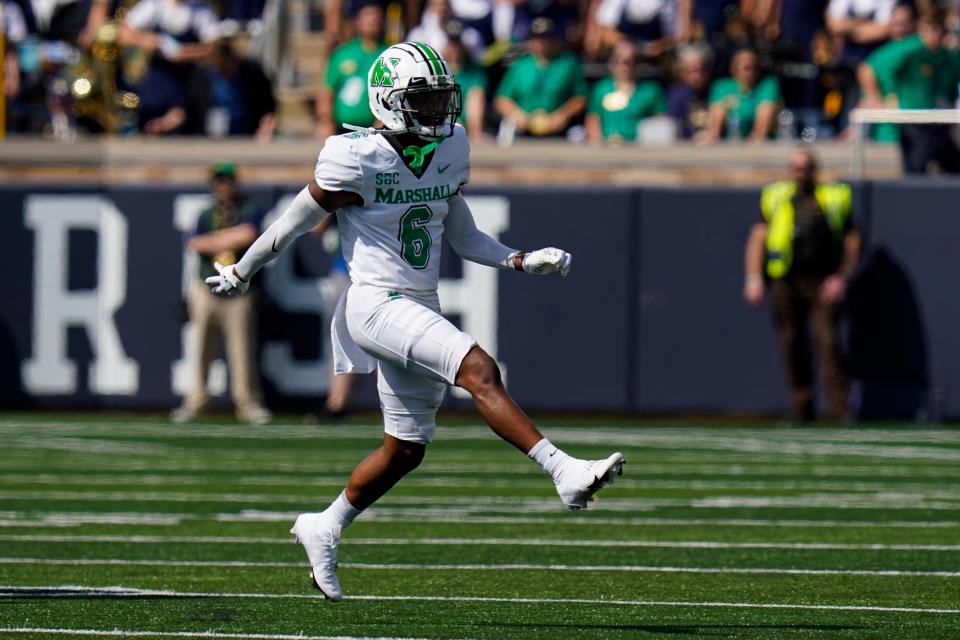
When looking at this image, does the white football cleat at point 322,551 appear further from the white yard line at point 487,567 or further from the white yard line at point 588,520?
the white yard line at point 588,520

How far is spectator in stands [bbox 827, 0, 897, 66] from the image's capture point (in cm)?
1551

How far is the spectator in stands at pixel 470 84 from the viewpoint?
15406mm

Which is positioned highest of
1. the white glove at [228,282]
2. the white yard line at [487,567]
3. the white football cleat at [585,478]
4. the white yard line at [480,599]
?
the white glove at [228,282]

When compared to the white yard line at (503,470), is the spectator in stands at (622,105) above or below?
above

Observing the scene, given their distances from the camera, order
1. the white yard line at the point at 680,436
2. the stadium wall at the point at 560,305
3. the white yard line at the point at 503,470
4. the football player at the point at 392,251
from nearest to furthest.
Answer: the football player at the point at 392,251 → the white yard line at the point at 503,470 → the white yard line at the point at 680,436 → the stadium wall at the point at 560,305

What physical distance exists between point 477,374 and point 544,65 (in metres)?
9.45

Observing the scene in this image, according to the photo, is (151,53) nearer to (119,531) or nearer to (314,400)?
(314,400)

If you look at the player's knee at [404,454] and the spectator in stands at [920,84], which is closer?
the player's knee at [404,454]

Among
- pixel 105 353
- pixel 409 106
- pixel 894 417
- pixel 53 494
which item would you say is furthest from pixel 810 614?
pixel 105 353

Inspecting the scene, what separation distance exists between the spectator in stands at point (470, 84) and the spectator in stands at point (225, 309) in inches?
80.2

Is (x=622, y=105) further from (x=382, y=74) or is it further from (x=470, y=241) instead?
(x=382, y=74)

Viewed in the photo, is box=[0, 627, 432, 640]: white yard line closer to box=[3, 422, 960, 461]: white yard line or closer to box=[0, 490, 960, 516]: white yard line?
box=[0, 490, 960, 516]: white yard line

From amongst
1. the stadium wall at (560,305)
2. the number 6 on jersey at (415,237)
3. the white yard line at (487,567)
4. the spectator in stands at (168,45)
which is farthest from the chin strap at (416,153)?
the spectator in stands at (168,45)

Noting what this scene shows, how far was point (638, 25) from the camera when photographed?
16.0 meters
